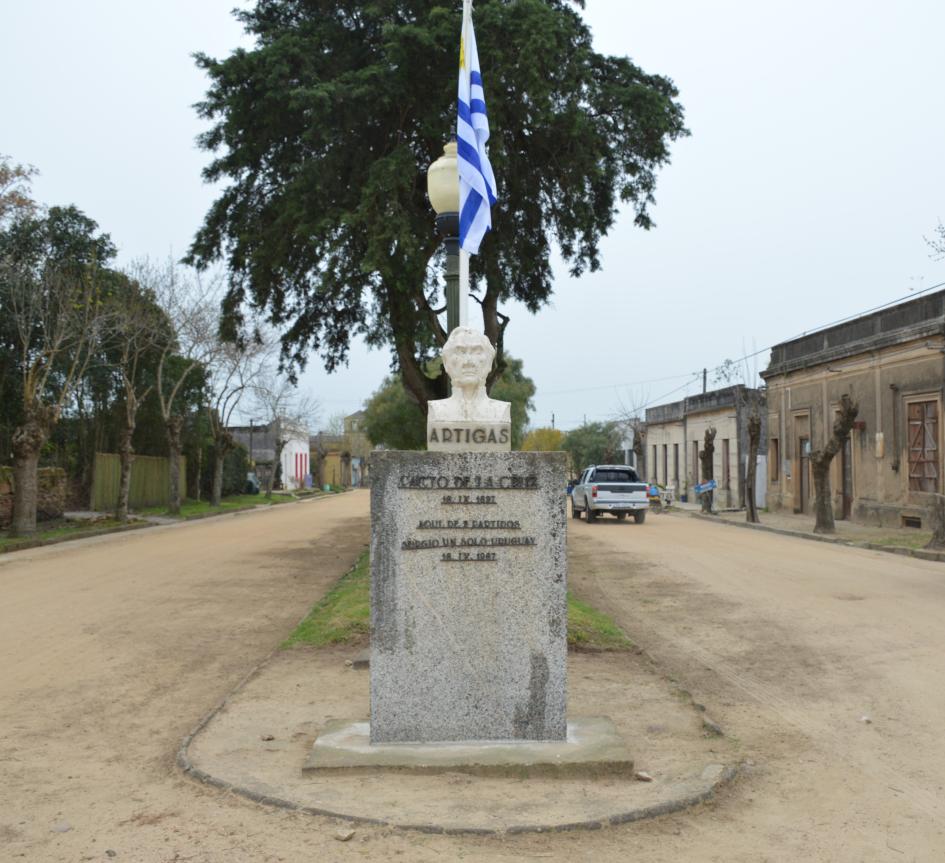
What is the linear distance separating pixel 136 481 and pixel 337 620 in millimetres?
28731

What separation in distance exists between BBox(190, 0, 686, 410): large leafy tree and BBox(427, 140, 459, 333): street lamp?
683cm

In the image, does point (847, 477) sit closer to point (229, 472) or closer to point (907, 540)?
point (907, 540)

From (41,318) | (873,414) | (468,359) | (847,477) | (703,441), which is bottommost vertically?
(847,477)

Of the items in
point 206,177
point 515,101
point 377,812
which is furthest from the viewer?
point 206,177

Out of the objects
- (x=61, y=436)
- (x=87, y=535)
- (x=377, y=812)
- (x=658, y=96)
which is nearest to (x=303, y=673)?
(x=377, y=812)

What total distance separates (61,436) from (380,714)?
2901 centimetres

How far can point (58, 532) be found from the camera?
2447 centimetres

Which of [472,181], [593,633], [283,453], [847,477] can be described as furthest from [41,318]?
[283,453]

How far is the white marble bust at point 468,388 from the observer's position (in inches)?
238

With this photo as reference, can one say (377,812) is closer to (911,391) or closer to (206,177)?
(206,177)

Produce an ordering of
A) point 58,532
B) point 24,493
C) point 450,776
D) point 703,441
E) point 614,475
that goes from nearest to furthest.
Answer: point 450,776 < point 24,493 < point 58,532 < point 614,475 < point 703,441

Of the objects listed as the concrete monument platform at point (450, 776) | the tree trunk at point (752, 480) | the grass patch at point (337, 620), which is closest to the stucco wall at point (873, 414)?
the tree trunk at point (752, 480)

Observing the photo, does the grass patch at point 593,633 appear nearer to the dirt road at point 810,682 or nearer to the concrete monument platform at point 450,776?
the dirt road at point 810,682

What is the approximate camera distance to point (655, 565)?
17.3 metres
